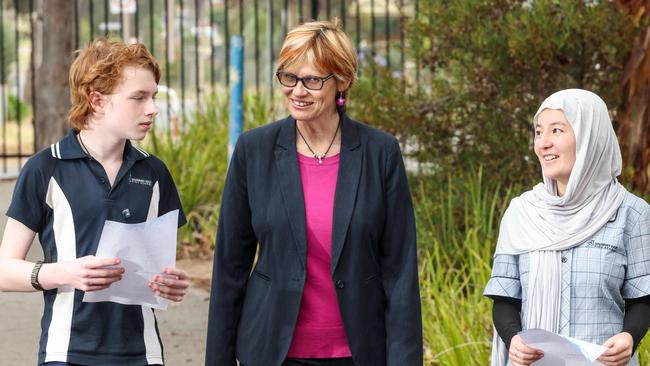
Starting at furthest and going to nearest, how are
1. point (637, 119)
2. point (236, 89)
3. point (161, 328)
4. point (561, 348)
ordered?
point (236, 89), point (161, 328), point (637, 119), point (561, 348)

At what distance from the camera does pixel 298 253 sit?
3.81 m

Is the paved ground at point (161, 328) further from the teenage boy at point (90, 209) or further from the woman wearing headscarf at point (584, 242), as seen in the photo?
the woman wearing headscarf at point (584, 242)

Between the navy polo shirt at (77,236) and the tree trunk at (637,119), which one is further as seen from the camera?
the tree trunk at (637,119)

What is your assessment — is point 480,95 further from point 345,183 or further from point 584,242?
point 345,183

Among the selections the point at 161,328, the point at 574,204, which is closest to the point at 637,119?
the point at 161,328

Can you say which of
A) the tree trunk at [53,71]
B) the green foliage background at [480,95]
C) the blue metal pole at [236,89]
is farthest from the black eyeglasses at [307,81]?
the tree trunk at [53,71]

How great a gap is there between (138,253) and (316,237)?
510 millimetres

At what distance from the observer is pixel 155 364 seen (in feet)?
13.2

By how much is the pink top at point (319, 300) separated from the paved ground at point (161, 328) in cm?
311

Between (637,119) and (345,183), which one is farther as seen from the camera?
(637,119)

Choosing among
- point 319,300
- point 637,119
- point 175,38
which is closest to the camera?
point 319,300

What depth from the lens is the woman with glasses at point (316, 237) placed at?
12.5 ft

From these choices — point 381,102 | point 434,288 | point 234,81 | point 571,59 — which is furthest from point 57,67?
point 434,288

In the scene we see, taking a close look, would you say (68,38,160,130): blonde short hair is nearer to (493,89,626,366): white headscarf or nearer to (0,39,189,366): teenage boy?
(0,39,189,366): teenage boy
